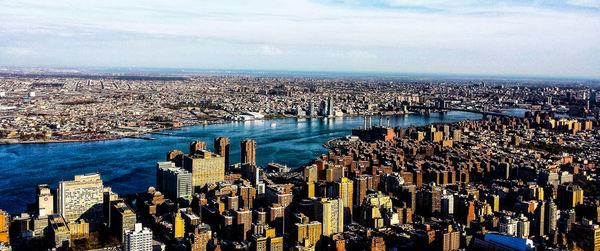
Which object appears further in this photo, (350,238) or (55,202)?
(55,202)

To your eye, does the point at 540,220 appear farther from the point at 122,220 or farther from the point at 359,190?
the point at 122,220

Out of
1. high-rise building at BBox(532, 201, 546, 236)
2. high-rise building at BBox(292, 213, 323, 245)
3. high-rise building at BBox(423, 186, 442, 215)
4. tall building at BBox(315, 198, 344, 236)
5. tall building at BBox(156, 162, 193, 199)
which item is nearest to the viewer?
high-rise building at BBox(292, 213, 323, 245)

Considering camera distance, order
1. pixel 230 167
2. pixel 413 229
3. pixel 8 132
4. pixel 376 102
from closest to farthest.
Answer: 1. pixel 413 229
2. pixel 230 167
3. pixel 8 132
4. pixel 376 102

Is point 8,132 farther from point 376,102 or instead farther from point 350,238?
point 376,102

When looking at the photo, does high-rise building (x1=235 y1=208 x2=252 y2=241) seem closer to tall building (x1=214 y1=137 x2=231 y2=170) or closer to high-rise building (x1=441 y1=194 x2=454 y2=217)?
high-rise building (x1=441 y1=194 x2=454 y2=217)

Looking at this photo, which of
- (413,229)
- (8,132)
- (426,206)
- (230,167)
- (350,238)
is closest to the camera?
(350,238)

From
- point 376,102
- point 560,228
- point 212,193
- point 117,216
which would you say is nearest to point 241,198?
point 212,193

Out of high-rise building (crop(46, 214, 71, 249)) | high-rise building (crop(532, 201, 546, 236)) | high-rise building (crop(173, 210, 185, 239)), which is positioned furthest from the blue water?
high-rise building (crop(532, 201, 546, 236))

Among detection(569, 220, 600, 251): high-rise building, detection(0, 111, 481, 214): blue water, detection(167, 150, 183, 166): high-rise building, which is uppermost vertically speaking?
detection(167, 150, 183, 166): high-rise building
